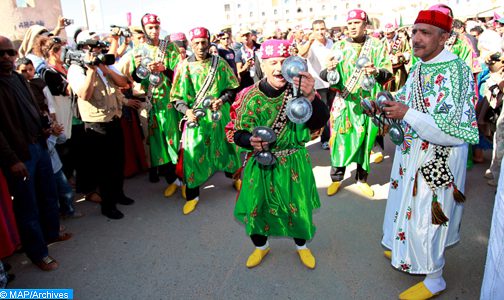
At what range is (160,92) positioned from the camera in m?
4.61

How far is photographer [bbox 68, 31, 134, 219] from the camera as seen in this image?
3.54 metres

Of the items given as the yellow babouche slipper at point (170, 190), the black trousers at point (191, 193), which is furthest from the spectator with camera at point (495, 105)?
the yellow babouche slipper at point (170, 190)

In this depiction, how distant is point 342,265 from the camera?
3061 mm

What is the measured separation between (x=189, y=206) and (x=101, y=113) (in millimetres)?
1445

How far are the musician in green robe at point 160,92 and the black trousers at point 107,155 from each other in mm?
661

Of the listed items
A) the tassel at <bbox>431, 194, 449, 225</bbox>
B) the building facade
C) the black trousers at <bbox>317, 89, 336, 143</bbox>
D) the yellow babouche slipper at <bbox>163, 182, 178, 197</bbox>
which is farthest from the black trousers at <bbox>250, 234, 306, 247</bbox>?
the building facade

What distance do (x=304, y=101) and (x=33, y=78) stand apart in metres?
2.67

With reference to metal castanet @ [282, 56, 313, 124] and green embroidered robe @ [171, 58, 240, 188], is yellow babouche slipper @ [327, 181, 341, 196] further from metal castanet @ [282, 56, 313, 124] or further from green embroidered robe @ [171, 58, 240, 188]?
metal castanet @ [282, 56, 313, 124]

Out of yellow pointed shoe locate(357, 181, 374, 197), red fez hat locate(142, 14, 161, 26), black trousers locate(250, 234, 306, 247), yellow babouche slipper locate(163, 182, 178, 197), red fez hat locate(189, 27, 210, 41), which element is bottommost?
yellow babouche slipper locate(163, 182, 178, 197)

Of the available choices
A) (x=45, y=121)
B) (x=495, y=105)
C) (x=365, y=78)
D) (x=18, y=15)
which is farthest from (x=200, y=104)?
(x=18, y=15)

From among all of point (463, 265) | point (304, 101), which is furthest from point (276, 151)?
point (463, 265)

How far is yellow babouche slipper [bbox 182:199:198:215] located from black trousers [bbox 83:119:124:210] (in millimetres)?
843

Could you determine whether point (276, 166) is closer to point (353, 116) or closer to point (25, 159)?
point (353, 116)

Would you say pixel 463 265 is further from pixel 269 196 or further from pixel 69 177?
pixel 69 177
